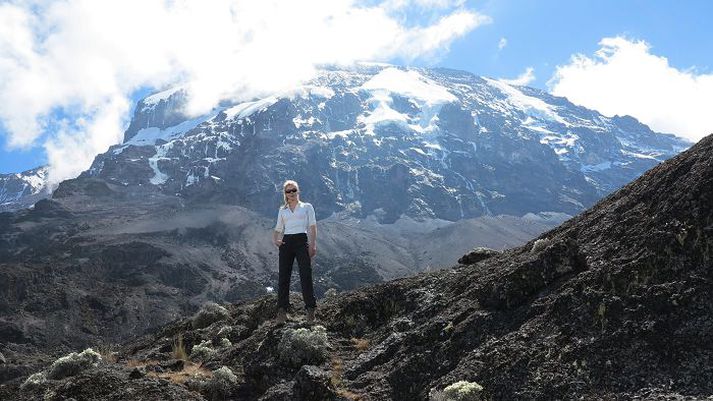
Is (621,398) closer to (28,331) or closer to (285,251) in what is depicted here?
(285,251)

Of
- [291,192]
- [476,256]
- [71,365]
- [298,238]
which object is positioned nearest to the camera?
[71,365]

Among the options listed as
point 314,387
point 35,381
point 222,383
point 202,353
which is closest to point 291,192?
point 202,353

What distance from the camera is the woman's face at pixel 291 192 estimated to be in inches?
635

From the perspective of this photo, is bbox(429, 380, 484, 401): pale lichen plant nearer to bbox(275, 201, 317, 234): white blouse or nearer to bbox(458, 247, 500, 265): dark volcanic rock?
bbox(275, 201, 317, 234): white blouse

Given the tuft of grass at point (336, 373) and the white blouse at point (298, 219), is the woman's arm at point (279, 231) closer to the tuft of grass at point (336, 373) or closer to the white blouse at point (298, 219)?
the white blouse at point (298, 219)

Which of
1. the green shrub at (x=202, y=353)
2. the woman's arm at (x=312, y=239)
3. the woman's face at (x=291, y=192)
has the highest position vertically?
the woman's face at (x=291, y=192)

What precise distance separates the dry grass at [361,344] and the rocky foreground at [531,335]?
0.16ft

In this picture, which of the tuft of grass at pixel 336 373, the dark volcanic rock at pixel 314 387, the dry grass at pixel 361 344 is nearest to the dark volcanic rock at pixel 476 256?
the dry grass at pixel 361 344

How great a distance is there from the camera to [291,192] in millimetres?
16219

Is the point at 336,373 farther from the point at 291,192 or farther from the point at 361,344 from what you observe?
the point at 291,192

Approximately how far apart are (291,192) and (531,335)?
7732mm

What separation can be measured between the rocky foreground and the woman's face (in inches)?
132

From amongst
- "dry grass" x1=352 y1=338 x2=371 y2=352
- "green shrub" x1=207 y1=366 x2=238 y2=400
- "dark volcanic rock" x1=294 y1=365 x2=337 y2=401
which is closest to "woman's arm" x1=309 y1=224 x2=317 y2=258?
"dry grass" x1=352 y1=338 x2=371 y2=352

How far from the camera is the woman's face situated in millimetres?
16141
